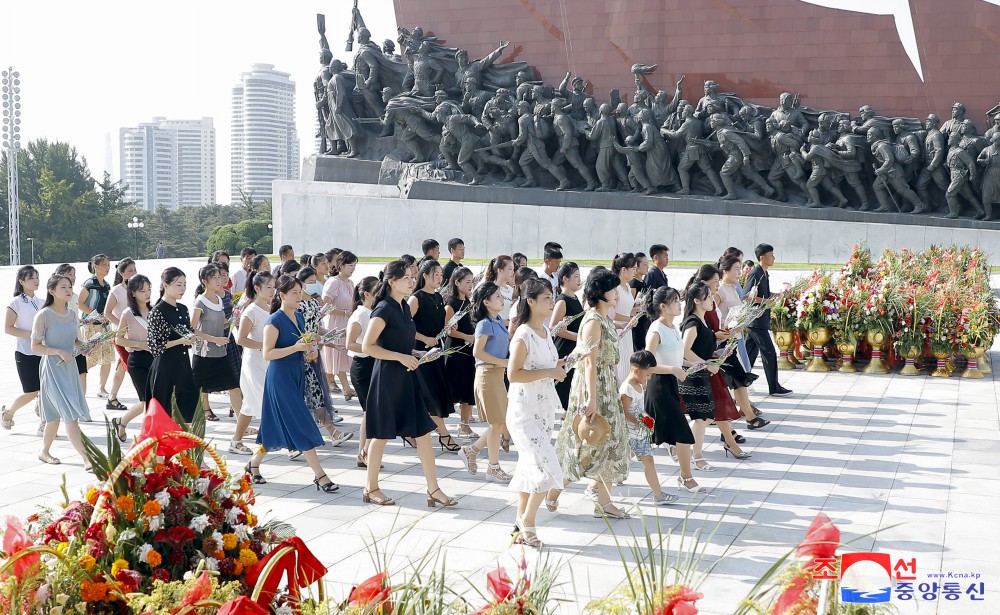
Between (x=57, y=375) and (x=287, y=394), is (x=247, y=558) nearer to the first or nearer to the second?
(x=287, y=394)

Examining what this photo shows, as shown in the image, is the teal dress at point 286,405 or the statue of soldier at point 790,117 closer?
the teal dress at point 286,405

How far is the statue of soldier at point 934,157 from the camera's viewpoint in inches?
710

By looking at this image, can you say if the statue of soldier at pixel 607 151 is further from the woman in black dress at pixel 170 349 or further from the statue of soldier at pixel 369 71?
the woman in black dress at pixel 170 349

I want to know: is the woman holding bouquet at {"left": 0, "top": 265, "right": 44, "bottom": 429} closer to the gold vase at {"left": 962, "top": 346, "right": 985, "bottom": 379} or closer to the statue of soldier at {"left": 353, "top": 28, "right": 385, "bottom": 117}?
the gold vase at {"left": 962, "top": 346, "right": 985, "bottom": 379}

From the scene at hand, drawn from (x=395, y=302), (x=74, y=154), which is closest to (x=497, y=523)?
(x=395, y=302)

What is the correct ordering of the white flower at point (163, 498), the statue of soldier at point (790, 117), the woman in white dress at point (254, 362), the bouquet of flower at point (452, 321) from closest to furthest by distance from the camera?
1. the white flower at point (163, 498)
2. the woman in white dress at point (254, 362)
3. the bouquet of flower at point (452, 321)
4. the statue of soldier at point (790, 117)

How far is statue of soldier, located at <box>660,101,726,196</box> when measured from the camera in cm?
1955

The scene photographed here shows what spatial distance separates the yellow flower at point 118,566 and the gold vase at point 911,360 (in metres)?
9.36

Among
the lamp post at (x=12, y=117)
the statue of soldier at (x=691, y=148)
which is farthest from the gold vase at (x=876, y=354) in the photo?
the lamp post at (x=12, y=117)

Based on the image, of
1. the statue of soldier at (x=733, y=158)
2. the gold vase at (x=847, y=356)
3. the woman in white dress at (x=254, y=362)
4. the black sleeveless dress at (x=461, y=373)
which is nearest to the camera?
the woman in white dress at (x=254, y=362)

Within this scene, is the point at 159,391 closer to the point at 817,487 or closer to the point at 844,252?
the point at 817,487

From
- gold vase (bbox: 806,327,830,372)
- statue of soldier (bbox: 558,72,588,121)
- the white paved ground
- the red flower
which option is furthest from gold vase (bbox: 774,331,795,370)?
statue of soldier (bbox: 558,72,588,121)

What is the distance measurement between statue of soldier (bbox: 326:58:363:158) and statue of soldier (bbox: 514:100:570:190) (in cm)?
445

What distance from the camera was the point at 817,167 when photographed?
1870cm
